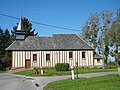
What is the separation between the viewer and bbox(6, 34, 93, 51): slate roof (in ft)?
142

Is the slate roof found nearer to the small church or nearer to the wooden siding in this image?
the small church

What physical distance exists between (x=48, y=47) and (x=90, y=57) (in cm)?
894

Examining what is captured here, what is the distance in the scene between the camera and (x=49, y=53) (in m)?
43.2

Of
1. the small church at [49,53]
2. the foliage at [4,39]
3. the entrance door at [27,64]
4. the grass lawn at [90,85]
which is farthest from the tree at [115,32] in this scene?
the foliage at [4,39]

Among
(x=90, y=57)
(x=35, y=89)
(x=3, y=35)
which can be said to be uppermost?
(x=3, y=35)

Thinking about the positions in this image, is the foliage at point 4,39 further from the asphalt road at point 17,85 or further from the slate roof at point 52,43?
the asphalt road at point 17,85

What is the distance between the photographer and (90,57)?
43875 mm

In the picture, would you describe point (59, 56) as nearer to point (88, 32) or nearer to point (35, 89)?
point (88, 32)

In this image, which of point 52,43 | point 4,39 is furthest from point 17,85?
point 4,39

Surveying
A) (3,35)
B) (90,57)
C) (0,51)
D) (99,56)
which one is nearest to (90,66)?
(90,57)

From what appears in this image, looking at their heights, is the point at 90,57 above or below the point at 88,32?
below

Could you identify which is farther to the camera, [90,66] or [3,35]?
[3,35]

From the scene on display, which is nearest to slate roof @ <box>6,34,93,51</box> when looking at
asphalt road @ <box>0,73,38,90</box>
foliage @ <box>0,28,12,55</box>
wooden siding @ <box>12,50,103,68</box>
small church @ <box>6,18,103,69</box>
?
small church @ <box>6,18,103,69</box>

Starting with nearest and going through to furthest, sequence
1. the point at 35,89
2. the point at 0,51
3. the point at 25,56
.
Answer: the point at 35,89 → the point at 25,56 → the point at 0,51
